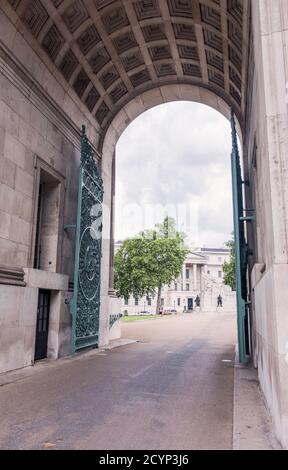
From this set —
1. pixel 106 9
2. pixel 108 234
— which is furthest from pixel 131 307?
pixel 106 9

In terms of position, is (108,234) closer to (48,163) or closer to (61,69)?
(48,163)

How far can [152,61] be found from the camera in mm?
14086

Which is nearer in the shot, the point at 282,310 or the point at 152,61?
the point at 282,310

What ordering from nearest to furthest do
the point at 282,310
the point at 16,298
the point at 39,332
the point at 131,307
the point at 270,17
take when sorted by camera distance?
the point at 282,310 < the point at 270,17 < the point at 16,298 < the point at 39,332 < the point at 131,307

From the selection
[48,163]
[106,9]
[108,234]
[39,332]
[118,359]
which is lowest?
[118,359]

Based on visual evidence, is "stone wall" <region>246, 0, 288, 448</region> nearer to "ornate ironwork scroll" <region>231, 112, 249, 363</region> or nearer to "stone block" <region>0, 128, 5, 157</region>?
"ornate ironwork scroll" <region>231, 112, 249, 363</region>

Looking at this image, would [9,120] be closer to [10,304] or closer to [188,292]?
[10,304]

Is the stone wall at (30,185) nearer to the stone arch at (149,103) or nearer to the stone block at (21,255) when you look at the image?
the stone block at (21,255)

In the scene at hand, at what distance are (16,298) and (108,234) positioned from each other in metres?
7.22

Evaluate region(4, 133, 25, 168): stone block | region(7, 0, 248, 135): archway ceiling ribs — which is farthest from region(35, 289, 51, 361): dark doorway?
region(7, 0, 248, 135): archway ceiling ribs

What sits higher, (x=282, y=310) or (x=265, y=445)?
(x=282, y=310)

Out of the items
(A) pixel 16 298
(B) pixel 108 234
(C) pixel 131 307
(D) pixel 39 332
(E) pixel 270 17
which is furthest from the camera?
(C) pixel 131 307

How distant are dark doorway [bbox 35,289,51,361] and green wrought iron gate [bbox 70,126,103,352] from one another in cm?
75

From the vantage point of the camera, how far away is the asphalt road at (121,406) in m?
4.55
